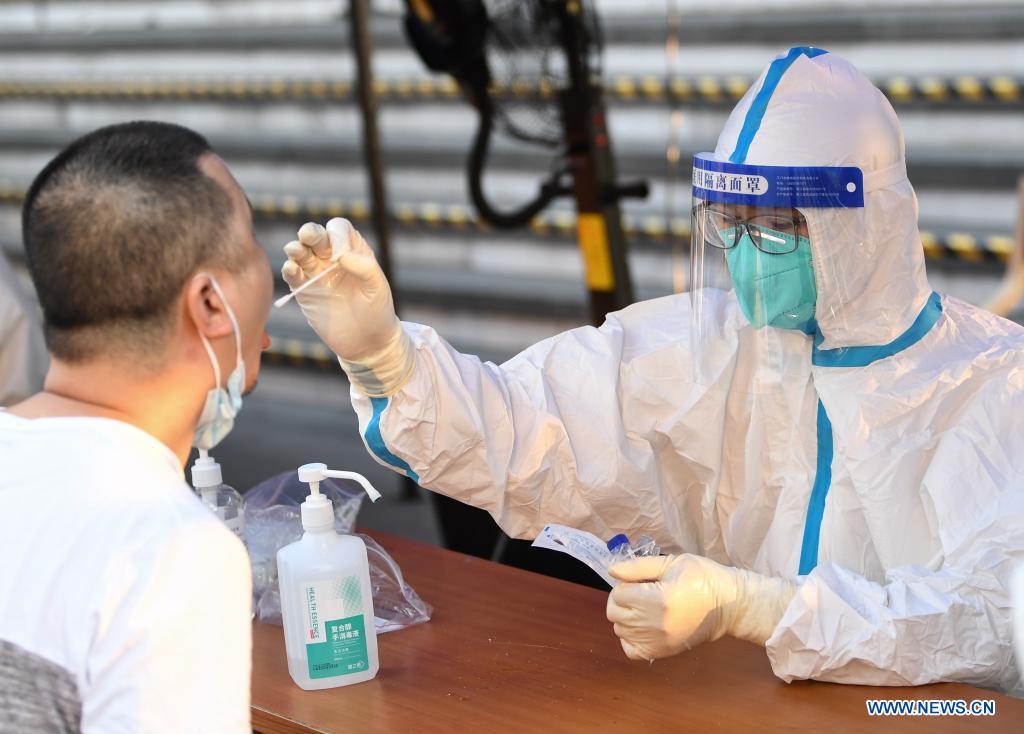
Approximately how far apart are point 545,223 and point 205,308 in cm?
338

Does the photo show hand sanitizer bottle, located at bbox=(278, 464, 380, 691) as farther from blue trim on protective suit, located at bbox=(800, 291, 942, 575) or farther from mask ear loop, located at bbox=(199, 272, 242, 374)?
blue trim on protective suit, located at bbox=(800, 291, 942, 575)

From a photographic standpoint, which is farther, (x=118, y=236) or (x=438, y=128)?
(x=438, y=128)

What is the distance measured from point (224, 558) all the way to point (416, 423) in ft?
2.50

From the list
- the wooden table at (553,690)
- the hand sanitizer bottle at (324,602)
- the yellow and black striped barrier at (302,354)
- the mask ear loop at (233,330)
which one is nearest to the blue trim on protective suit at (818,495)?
the wooden table at (553,690)

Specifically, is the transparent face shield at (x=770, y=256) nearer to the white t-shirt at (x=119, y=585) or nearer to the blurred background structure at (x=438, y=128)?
the white t-shirt at (x=119, y=585)

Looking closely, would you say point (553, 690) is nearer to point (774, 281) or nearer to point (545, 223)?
point (774, 281)

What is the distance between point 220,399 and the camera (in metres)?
1.25

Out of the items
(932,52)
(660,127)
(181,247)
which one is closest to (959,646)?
(181,247)

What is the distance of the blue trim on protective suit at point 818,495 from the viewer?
70.9 inches

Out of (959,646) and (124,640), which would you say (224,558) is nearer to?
(124,640)

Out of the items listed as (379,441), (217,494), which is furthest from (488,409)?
(217,494)

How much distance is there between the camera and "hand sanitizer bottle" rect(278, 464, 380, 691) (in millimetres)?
1485

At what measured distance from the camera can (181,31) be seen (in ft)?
17.0

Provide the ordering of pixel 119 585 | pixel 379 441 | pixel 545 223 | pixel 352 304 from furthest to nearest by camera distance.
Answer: pixel 545 223 → pixel 379 441 → pixel 352 304 → pixel 119 585
